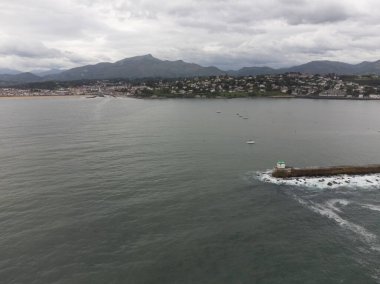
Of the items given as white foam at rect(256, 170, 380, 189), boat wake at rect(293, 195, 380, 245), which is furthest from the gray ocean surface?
white foam at rect(256, 170, 380, 189)

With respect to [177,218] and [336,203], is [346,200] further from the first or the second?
[177,218]

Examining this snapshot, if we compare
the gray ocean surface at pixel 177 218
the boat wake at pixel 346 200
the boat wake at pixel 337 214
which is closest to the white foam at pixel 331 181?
the boat wake at pixel 346 200

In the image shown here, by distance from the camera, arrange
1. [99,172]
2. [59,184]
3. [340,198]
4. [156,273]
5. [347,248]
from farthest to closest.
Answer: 1. [99,172]
2. [59,184]
3. [340,198]
4. [347,248]
5. [156,273]

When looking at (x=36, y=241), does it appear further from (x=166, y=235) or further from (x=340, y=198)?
(x=340, y=198)

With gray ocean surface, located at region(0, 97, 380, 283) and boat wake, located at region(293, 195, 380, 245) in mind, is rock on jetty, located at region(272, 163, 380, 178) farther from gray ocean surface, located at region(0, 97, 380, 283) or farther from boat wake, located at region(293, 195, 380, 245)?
boat wake, located at region(293, 195, 380, 245)

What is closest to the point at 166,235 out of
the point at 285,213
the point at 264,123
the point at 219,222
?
the point at 219,222

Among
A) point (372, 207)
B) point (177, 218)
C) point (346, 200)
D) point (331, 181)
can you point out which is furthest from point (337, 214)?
point (177, 218)
